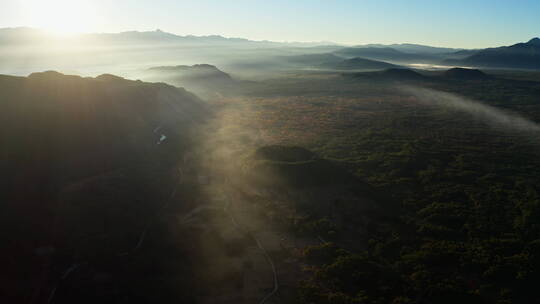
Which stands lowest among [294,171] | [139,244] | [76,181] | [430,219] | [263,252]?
[139,244]

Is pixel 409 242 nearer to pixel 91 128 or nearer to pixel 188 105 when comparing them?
pixel 91 128

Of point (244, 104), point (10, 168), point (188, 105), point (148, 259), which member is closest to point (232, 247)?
point (148, 259)

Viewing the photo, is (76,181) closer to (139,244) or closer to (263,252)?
(139,244)

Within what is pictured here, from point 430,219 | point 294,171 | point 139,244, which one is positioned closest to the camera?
point 139,244

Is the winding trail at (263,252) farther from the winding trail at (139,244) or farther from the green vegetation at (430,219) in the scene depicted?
the winding trail at (139,244)

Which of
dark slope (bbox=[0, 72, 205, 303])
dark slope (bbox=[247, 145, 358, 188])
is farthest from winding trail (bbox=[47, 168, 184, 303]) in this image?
dark slope (bbox=[247, 145, 358, 188])

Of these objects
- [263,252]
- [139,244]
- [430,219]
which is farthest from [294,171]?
[139,244]

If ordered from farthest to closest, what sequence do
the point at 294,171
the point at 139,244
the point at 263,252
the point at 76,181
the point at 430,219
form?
the point at 294,171 → the point at 76,181 → the point at 430,219 → the point at 139,244 → the point at 263,252

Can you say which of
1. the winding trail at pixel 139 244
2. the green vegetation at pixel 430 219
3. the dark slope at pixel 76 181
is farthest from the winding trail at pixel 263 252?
the dark slope at pixel 76 181

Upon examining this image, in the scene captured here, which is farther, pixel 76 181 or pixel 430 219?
pixel 76 181
